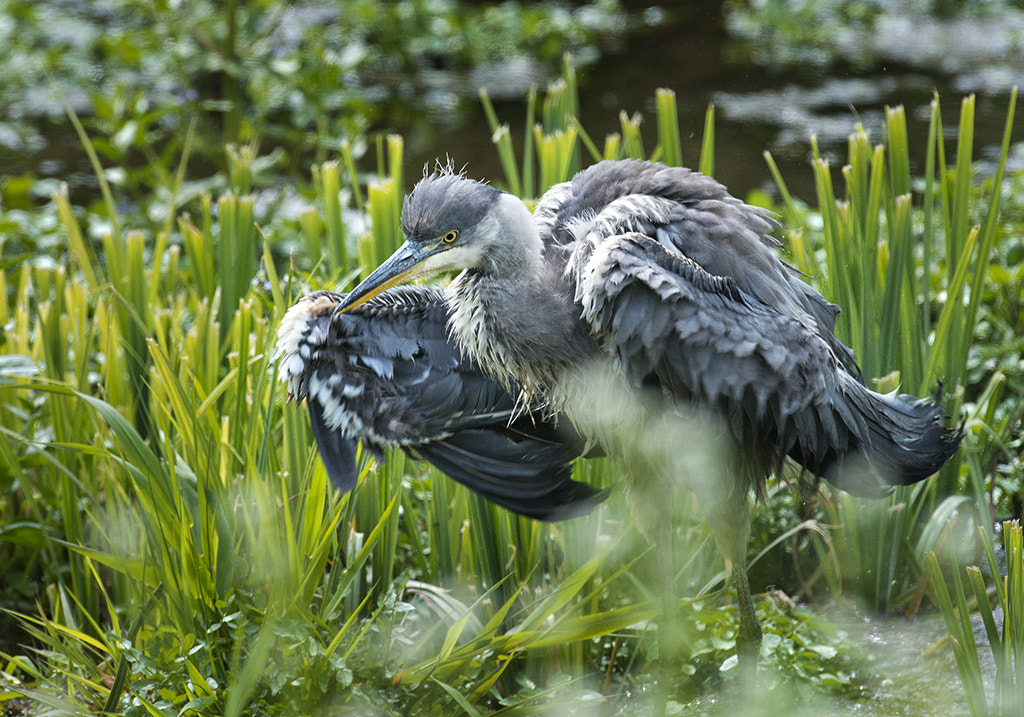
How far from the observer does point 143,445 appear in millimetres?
1934

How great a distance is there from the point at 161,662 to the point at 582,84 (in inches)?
164

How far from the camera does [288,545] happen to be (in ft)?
6.18

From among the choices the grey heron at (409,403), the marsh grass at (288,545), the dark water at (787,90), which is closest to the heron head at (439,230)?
the grey heron at (409,403)

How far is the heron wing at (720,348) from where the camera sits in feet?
5.69

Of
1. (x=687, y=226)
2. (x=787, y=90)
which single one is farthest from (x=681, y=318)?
(x=787, y=90)

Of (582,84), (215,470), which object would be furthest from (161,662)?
(582,84)

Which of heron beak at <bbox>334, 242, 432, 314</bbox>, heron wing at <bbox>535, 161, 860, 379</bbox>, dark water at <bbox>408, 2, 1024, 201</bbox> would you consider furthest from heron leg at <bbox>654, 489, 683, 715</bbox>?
dark water at <bbox>408, 2, 1024, 201</bbox>

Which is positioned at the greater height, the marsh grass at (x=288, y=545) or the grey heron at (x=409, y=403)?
the grey heron at (x=409, y=403)

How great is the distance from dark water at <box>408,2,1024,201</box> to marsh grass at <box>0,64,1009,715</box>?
7.17ft

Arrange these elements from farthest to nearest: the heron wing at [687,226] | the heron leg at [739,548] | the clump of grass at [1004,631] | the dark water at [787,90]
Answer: the dark water at [787,90] < the heron leg at [739,548] < the heron wing at [687,226] < the clump of grass at [1004,631]

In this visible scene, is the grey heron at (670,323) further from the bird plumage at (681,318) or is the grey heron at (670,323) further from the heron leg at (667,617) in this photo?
the heron leg at (667,617)

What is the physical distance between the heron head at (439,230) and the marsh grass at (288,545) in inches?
15.8

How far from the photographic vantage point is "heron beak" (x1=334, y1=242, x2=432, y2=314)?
1.82 m

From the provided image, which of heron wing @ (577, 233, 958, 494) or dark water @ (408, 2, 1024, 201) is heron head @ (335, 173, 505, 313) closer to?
heron wing @ (577, 233, 958, 494)
